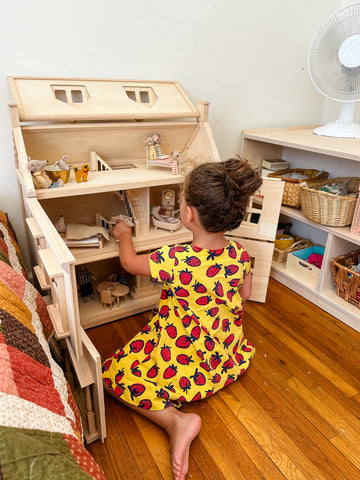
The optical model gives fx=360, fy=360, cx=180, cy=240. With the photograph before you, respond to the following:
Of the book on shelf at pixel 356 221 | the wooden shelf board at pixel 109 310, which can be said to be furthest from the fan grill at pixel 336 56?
the wooden shelf board at pixel 109 310

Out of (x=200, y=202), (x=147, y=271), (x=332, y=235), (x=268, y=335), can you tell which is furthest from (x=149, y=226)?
(x=332, y=235)

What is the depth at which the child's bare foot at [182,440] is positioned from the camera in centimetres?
90

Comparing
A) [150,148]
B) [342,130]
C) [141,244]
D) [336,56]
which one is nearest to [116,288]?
[141,244]

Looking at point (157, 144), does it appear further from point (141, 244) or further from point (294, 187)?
point (294, 187)

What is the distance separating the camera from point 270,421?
1.07 metres

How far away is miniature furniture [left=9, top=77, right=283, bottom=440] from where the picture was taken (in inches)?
42.9

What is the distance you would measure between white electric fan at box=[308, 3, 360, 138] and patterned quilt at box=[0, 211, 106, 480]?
1494 mm

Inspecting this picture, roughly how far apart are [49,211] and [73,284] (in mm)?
762

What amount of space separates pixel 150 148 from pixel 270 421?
1.00 m

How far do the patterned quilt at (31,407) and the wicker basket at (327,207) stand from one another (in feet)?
3.86

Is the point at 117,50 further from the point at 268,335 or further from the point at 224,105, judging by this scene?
the point at 268,335

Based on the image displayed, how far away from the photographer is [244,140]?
181 centimetres

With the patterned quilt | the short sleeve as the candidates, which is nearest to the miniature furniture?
the patterned quilt

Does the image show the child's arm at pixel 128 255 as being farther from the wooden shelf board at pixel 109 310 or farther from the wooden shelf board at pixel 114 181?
the wooden shelf board at pixel 109 310
